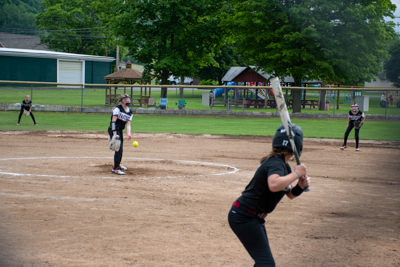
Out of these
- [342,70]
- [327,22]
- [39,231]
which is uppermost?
[327,22]

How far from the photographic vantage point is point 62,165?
15.0 metres

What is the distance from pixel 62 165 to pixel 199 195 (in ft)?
19.0

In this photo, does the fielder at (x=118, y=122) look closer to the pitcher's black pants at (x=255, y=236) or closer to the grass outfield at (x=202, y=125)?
the pitcher's black pants at (x=255, y=236)

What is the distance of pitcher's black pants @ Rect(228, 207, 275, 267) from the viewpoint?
4883 mm

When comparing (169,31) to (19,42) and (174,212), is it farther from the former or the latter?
(19,42)

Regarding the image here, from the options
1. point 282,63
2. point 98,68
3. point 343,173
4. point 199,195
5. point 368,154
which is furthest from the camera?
point 98,68

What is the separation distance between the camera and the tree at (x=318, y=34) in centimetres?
3662

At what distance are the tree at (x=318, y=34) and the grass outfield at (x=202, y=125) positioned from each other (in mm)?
6165

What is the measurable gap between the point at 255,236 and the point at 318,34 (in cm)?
3353

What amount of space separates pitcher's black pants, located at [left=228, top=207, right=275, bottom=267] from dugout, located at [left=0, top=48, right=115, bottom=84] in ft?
185

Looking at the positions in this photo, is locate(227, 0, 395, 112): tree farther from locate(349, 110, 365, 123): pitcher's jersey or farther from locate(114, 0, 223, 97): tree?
locate(349, 110, 365, 123): pitcher's jersey

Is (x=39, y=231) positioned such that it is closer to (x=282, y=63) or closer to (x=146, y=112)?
(x=146, y=112)

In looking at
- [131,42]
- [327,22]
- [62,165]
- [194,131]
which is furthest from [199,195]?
[131,42]

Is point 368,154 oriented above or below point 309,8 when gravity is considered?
below
